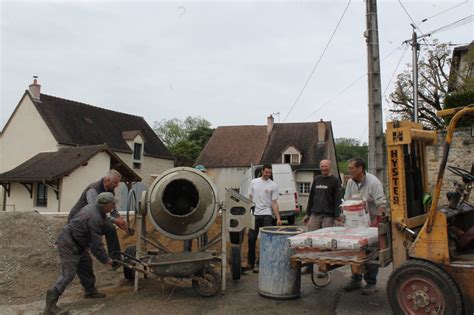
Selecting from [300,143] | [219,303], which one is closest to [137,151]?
[300,143]

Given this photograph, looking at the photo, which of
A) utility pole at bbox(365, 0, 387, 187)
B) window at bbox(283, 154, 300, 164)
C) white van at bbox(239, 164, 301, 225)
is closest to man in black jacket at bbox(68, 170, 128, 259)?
utility pole at bbox(365, 0, 387, 187)

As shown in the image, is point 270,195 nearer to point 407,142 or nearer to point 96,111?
point 407,142

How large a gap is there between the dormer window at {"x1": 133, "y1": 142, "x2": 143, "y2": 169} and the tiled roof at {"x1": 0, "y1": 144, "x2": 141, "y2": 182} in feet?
22.1

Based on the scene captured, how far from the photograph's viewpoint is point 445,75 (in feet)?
87.7

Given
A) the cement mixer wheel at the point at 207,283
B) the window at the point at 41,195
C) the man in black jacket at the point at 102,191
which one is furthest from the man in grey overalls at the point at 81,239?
the window at the point at 41,195

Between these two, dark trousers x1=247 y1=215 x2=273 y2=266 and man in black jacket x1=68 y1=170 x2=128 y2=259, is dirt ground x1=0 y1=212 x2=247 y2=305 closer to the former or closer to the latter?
man in black jacket x1=68 y1=170 x2=128 y2=259

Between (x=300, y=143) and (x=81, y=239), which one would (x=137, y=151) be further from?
(x=81, y=239)

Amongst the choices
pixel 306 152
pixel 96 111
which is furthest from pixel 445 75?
pixel 96 111

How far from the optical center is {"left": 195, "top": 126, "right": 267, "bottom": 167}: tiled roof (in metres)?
33.3

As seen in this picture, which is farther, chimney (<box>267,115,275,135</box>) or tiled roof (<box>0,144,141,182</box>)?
chimney (<box>267,115,275,135</box>)

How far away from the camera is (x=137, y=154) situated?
29.0m

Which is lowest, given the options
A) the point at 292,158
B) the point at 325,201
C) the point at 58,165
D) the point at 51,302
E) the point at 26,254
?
the point at 51,302

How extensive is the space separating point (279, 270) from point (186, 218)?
60.8 inches

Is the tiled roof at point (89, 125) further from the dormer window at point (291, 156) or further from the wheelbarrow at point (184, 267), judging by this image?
the wheelbarrow at point (184, 267)
